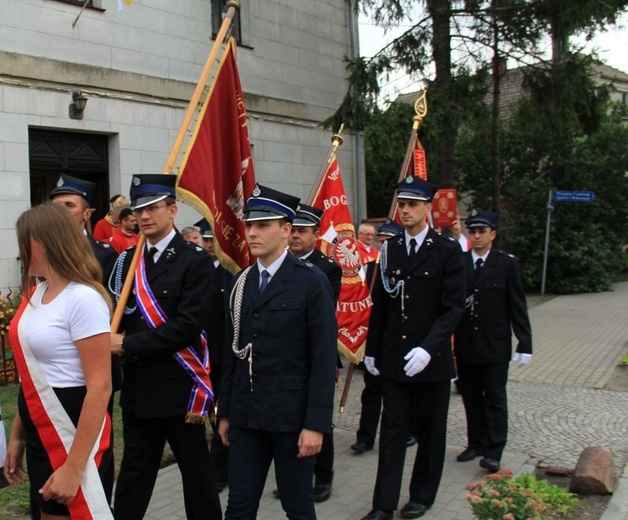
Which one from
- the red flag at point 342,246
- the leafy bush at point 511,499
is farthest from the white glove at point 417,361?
the red flag at point 342,246

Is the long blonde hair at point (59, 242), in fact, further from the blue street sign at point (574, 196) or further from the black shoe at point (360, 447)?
the blue street sign at point (574, 196)

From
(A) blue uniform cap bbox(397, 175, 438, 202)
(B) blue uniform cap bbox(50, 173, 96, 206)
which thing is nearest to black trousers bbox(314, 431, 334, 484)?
(A) blue uniform cap bbox(397, 175, 438, 202)

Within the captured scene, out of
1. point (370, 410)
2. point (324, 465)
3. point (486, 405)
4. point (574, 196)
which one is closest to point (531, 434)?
point (486, 405)

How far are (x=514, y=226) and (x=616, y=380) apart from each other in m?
12.3

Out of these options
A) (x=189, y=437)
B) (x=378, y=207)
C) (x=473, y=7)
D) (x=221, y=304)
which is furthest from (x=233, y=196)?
(x=378, y=207)

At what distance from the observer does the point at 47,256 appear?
2717mm

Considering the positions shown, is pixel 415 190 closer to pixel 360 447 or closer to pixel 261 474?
pixel 261 474

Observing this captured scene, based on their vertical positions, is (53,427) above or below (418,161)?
below

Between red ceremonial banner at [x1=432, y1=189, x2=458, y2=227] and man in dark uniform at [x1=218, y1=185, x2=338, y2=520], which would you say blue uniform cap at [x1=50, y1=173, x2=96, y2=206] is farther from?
red ceremonial banner at [x1=432, y1=189, x2=458, y2=227]

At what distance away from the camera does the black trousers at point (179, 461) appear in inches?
145

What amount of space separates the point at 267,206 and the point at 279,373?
0.81 metres

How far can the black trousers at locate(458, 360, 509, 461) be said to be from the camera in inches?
211

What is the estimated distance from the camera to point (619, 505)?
465 cm

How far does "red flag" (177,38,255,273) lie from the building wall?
6.07 m
